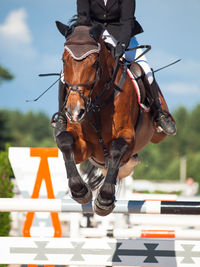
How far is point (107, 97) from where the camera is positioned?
13.3 feet

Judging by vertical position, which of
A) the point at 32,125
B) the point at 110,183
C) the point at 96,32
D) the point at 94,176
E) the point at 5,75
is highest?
the point at 96,32

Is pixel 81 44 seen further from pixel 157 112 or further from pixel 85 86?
pixel 157 112

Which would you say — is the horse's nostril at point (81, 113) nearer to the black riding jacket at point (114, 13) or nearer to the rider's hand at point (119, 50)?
the rider's hand at point (119, 50)

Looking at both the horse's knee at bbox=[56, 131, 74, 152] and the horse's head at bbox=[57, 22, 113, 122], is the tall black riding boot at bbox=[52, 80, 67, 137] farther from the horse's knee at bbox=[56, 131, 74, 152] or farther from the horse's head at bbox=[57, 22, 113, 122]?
the horse's head at bbox=[57, 22, 113, 122]

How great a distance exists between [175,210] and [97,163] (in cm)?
109

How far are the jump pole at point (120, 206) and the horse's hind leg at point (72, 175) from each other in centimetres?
11

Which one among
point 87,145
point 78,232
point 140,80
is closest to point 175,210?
point 87,145

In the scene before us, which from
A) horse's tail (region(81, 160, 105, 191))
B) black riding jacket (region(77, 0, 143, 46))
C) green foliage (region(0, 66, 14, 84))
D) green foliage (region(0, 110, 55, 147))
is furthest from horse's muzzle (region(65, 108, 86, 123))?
green foliage (region(0, 110, 55, 147))

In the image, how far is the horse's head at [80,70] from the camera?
132 inches

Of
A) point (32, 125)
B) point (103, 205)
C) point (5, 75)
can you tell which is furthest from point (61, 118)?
point (32, 125)

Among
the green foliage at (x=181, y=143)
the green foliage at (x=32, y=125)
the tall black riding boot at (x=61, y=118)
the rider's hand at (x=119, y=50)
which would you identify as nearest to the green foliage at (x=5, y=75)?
the green foliage at (x=181, y=143)

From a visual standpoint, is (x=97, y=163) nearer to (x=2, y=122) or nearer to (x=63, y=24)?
(x=63, y=24)

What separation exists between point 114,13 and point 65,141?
1.50m

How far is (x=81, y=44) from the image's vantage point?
11.5ft
